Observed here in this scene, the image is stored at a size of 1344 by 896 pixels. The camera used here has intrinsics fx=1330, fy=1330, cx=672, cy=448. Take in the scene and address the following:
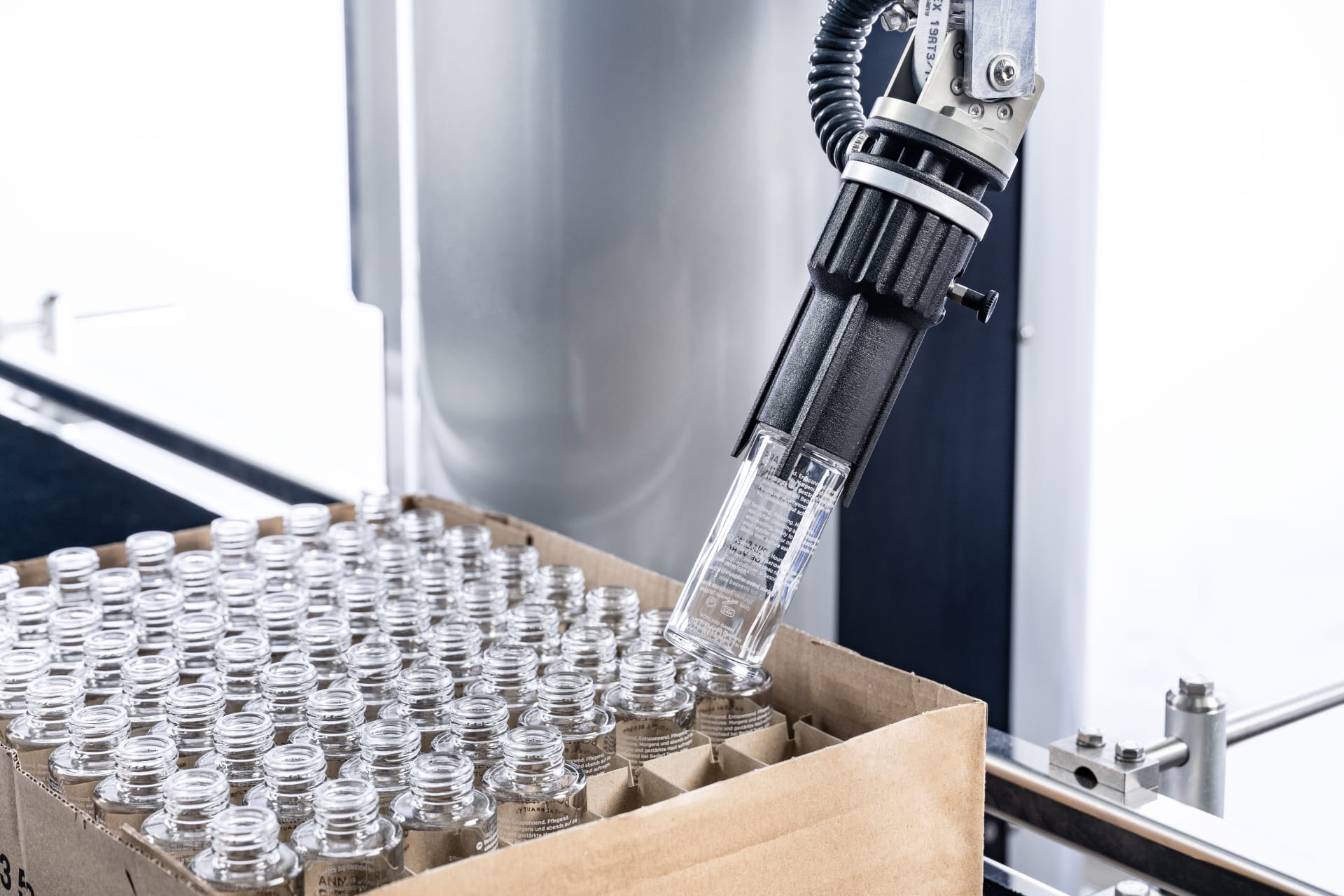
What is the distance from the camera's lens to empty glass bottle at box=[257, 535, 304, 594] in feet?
4.11

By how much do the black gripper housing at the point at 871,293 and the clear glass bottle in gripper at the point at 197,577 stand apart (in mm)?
651

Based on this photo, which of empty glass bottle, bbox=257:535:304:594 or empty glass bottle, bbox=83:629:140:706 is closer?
empty glass bottle, bbox=83:629:140:706

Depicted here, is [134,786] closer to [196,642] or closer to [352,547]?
[196,642]

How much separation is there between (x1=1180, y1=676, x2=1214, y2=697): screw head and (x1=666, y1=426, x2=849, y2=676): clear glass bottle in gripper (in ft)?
1.30

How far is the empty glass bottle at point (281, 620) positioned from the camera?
1.10 m

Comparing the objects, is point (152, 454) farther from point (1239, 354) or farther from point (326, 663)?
point (1239, 354)

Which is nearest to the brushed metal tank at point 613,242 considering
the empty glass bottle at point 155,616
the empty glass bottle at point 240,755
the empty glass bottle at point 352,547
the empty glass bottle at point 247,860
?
the empty glass bottle at point 352,547

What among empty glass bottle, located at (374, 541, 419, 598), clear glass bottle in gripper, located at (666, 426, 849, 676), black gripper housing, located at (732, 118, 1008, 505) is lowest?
empty glass bottle, located at (374, 541, 419, 598)

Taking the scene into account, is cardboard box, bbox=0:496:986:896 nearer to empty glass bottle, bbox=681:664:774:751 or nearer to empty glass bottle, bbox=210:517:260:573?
empty glass bottle, bbox=681:664:774:751

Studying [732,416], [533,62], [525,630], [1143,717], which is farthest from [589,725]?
[1143,717]

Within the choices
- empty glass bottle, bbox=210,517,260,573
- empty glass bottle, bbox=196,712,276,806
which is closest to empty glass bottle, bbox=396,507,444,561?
empty glass bottle, bbox=210,517,260,573

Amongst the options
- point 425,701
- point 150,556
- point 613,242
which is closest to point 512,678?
point 425,701

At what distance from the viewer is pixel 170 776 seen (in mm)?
805

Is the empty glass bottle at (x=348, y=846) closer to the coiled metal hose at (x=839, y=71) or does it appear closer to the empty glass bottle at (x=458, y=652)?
the empty glass bottle at (x=458, y=652)
